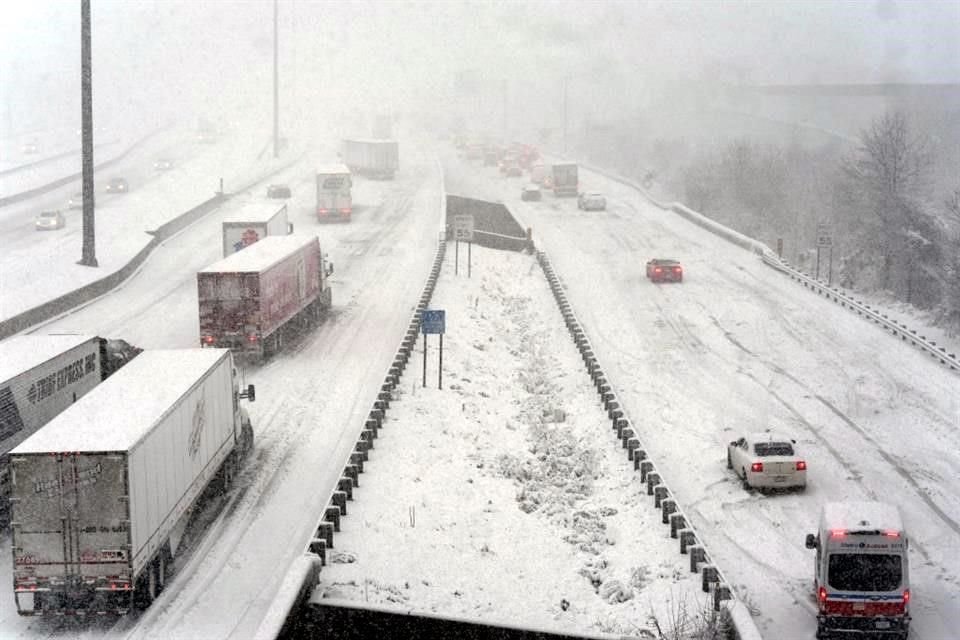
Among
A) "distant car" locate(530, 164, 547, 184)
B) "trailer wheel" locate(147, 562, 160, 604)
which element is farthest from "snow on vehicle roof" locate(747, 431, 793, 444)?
"distant car" locate(530, 164, 547, 184)

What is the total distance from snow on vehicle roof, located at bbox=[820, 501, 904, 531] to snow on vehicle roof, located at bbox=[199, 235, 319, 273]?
20.5 metres

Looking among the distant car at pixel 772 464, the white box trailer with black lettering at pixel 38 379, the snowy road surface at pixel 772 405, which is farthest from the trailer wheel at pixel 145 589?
the distant car at pixel 772 464

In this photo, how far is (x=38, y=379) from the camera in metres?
22.4

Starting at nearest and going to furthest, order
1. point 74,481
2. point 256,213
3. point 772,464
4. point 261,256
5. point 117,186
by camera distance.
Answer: point 74,481 → point 772,464 → point 261,256 → point 256,213 → point 117,186

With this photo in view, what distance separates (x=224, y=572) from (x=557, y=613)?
19.5 ft

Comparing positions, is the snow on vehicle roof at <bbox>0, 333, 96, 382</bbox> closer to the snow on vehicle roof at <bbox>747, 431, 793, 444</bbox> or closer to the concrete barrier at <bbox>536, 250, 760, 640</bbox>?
the concrete barrier at <bbox>536, 250, 760, 640</bbox>

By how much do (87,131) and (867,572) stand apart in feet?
123

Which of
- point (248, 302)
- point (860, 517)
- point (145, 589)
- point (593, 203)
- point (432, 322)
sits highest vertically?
point (432, 322)

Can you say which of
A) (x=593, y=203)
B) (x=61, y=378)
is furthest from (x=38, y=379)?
(x=593, y=203)

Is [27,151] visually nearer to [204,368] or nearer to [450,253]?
[450,253]

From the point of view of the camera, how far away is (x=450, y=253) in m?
59.3

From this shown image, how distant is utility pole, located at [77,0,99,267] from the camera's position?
148 feet

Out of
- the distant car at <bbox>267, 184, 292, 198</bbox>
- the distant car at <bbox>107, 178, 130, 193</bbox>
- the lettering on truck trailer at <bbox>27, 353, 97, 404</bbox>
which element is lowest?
the distant car at <bbox>107, 178, 130, 193</bbox>

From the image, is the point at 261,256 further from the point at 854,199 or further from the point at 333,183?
the point at 854,199
